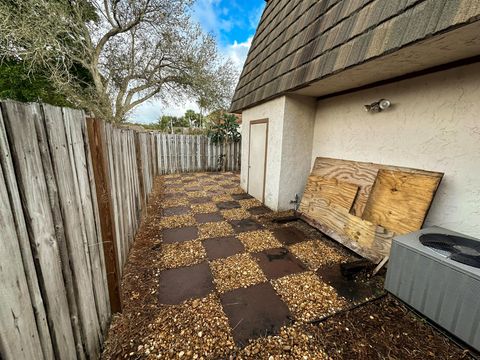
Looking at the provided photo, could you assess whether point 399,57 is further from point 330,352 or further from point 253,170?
point 253,170

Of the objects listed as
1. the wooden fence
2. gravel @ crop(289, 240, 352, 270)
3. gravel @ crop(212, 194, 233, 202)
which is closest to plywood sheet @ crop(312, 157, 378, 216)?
gravel @ crop(289, 240, 352, 270)

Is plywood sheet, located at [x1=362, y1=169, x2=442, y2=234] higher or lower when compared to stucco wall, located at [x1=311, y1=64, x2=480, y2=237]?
lower

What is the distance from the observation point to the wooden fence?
86 centimetres

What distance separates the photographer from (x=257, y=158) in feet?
17.0

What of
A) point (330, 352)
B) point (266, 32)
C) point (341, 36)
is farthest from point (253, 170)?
point (330, 352)

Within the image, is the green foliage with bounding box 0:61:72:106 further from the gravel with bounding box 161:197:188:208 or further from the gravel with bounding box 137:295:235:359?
the gravel with bounding box 137:295:235:359

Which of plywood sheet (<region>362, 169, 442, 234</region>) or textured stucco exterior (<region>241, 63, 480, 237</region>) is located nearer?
textured stucco exterior (<region>241, 63, 480, 237</region>)


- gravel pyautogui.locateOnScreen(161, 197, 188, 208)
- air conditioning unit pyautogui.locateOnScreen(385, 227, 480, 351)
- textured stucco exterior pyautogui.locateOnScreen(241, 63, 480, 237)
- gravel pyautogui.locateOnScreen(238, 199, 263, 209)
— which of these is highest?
textured stucco exterior pyautogui.locateOnScreen(241, 63, 480, 237)

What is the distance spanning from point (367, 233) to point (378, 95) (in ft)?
6.94

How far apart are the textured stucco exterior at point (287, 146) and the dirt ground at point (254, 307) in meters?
1.16

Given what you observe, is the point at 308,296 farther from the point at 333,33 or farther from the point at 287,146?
the point at 333,33

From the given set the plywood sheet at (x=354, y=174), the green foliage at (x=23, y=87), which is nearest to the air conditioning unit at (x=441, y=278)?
the plywood sheet at (x=354, y=174)

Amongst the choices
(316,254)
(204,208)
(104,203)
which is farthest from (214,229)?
(104,203)

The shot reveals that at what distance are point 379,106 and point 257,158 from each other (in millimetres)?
2768
